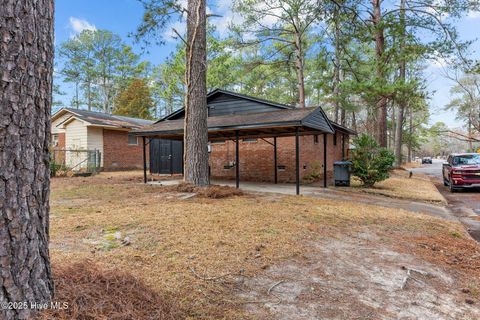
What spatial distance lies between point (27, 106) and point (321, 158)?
1532 centimetres

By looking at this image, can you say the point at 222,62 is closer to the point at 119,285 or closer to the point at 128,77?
the point at 128,77

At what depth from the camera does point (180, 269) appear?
2902 millimetres

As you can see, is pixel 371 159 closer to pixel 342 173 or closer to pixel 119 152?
pixel 342 173

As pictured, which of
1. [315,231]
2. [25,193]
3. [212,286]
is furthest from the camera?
[315,231]

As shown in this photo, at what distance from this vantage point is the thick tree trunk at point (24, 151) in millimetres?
1552

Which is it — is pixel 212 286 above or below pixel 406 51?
below

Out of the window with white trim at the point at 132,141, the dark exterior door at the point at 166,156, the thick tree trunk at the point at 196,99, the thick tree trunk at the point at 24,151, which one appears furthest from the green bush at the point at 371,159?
the window with white trim at the point at 132,141

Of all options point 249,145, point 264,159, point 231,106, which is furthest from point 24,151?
point 231,106

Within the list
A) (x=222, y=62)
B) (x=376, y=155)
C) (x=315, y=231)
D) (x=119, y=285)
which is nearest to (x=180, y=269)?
(x=119, y=285)

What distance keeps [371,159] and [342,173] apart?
1.25m

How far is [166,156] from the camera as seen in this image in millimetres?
16422

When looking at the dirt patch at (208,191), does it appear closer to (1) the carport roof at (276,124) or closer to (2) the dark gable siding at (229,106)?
(1) the carport roof at (276,124)

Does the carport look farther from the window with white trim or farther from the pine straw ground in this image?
the window with white trim

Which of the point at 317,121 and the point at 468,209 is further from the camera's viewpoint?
the point at 317,121
